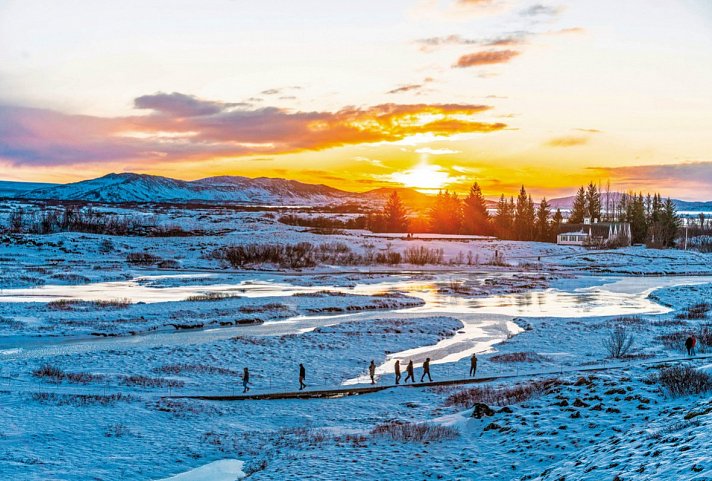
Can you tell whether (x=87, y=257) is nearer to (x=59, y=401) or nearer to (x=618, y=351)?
(x=59, y=401)

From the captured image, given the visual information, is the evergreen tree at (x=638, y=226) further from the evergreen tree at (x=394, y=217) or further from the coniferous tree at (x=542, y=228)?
the evergreen tree at (x=394, y=217)

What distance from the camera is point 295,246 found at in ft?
349

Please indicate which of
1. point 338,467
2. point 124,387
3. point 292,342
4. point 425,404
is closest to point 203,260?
point 292,342

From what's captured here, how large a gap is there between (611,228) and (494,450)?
127m

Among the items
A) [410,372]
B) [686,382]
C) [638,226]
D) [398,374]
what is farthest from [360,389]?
[638,226]

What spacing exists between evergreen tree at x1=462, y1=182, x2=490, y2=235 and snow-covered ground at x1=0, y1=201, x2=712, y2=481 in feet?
233

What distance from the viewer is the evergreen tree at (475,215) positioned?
14565 cm

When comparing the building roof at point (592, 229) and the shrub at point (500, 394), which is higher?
the building roof at point (592, 229)

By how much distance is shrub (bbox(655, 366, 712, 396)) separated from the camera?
66.2 ft

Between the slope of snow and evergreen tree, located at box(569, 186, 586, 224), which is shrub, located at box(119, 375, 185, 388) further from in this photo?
evergreen tree, located at box(569, 186, 586, 224)

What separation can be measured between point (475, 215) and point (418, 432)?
13011 centimetres

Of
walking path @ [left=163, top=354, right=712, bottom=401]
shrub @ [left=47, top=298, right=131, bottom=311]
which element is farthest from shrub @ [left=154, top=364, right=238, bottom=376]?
shrub @ [left=47, top=298, right=131, bottom=311]

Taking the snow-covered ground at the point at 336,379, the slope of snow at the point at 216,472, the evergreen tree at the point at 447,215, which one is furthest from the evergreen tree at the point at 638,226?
the slope of snow at the point at 216,472

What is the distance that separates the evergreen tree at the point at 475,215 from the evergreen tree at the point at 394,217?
579 inches
